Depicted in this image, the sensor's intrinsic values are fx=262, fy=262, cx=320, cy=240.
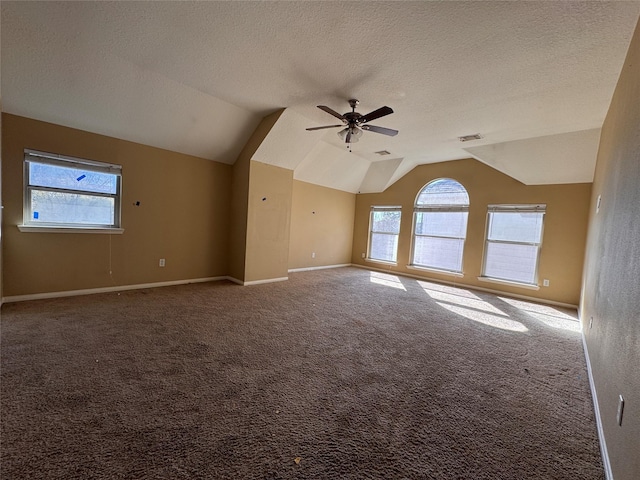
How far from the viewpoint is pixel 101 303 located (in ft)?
11.1

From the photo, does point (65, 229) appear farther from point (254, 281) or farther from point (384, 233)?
point (384, 233)

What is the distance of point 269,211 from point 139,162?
214 cm

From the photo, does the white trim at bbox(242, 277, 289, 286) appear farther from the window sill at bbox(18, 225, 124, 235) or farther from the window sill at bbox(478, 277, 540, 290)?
the window sill at bbox(478, 277, 540, 290)

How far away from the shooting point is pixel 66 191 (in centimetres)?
357

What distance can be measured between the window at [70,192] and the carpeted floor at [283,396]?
114cm

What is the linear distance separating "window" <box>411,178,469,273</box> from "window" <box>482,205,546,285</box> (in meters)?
0.52

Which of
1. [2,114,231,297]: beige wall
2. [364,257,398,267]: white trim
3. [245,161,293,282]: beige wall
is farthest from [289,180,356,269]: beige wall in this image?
[2,114,231,297]: beige wall

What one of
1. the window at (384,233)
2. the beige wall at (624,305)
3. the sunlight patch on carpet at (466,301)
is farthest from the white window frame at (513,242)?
the beige wall at (624,305)

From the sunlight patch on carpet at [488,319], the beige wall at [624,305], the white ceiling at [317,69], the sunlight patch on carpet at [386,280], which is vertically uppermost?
the white ceiling at [317,69]

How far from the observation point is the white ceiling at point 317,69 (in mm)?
2029

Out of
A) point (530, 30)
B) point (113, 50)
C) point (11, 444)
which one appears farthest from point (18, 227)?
point (530, 30)

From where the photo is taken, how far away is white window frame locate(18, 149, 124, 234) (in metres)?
3.27

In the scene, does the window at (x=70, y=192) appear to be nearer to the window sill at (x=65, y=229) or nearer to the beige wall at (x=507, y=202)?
the window sill at (x=65, y=229)

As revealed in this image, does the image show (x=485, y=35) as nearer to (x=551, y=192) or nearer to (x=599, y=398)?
(x=599, y=398)
